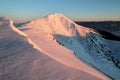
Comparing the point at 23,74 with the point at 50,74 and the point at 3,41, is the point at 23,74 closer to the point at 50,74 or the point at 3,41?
the point at 50,74

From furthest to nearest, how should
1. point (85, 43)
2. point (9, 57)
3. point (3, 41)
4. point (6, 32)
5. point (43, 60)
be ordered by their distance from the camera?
point (85, 43) < point (6, 32) < point (3, 41) < point (9, 57) < point (43, 60)

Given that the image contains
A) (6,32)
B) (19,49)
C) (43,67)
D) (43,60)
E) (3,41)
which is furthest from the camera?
(6,32)

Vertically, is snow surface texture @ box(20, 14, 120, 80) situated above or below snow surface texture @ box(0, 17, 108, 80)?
below

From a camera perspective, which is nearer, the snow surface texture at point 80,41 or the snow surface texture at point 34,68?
the snow surface texture at point 34,68

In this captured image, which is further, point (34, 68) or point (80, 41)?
point (80, 41)

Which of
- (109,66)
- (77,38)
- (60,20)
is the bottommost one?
(109,66)

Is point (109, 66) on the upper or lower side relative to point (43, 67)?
lower

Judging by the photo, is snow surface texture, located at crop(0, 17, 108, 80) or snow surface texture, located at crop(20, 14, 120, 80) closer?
snow surface texture, located at crop(0, 17, 108, 80)

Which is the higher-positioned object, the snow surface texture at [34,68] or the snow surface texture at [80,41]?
the snow surface texture at [34,68]

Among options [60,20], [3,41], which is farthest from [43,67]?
[60,20]

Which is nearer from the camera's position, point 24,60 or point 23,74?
point 23,74

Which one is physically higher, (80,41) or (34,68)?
(34,68)
